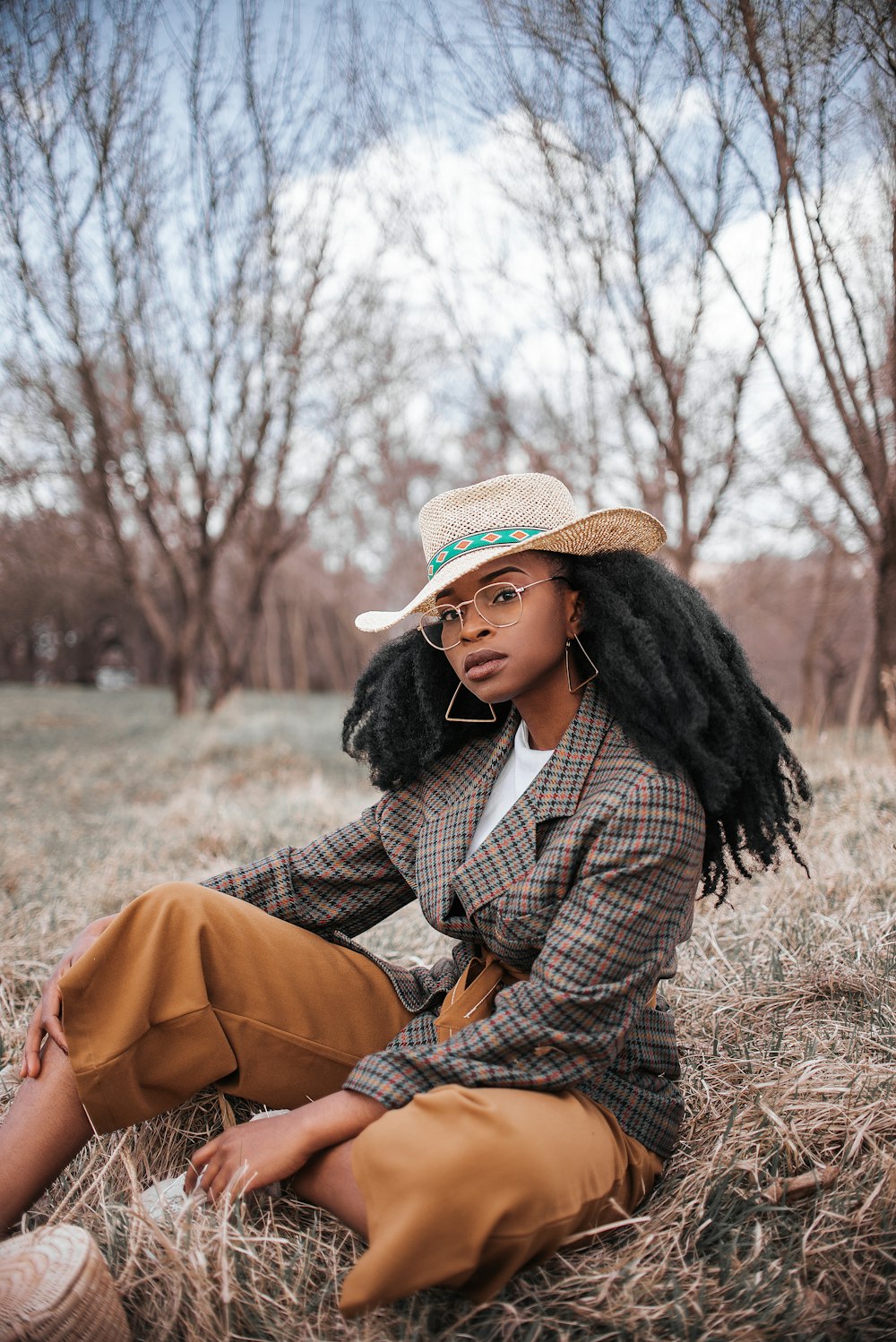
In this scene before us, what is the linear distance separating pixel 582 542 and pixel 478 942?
875mm

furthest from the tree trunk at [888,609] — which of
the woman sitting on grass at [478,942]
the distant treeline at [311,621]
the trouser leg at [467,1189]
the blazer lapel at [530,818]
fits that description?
the trouser leg at [467,1189]

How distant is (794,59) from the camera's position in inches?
134

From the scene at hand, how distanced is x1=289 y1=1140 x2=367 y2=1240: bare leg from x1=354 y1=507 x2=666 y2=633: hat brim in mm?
1002

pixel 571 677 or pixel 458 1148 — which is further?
pixel 571 677

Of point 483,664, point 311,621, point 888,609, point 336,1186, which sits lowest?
point 336,1186

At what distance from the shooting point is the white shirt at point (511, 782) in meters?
1.92

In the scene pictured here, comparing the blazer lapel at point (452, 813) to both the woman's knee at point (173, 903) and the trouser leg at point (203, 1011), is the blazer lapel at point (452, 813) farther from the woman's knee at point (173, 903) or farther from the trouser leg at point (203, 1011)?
the woman's knee at point (173, 903)

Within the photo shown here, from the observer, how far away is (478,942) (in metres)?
1.91

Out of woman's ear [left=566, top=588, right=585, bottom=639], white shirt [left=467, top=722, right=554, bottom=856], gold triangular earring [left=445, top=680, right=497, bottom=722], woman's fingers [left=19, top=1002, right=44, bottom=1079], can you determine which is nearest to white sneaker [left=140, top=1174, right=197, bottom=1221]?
woman's fingers [left=19, top=1002, right=44, bottom=1079]

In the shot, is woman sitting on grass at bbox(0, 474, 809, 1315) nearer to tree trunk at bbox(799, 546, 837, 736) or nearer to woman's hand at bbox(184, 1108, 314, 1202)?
woman's hand at bbox(184, 1108, 314, 1202)

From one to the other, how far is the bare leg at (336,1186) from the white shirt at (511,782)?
0.61 m

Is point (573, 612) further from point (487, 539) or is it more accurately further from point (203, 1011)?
point (203, 1011)

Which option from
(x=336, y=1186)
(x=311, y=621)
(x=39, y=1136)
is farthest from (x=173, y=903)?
(x=311, y=621)

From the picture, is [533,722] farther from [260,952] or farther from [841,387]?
[841,387]
